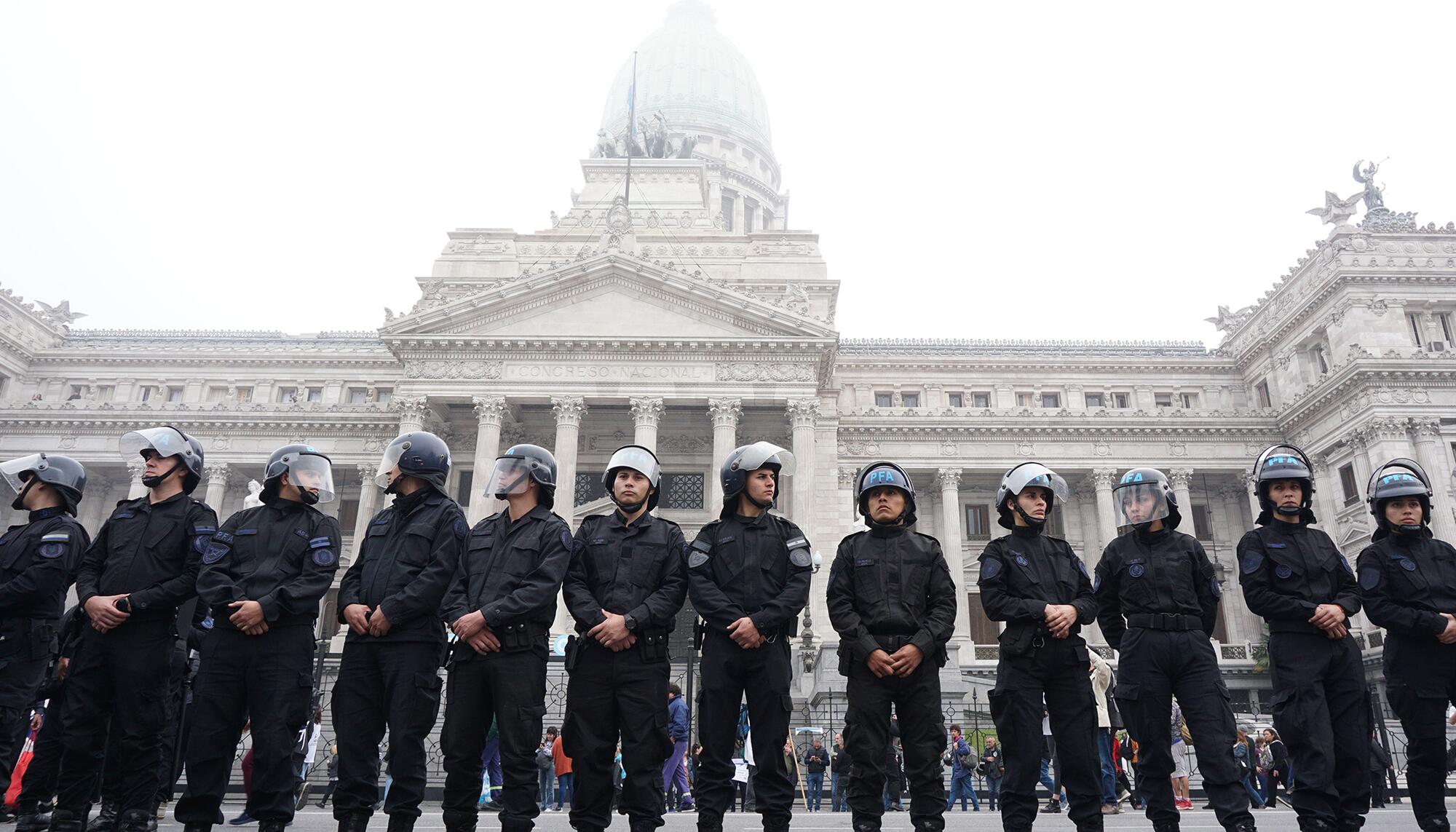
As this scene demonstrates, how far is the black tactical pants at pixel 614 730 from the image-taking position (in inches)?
267

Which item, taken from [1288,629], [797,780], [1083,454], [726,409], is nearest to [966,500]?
[1083,454]

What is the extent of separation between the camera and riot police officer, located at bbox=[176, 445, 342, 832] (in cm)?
670

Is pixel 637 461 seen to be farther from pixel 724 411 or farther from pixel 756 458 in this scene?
pixel 724 411

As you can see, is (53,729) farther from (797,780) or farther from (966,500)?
(966,500)

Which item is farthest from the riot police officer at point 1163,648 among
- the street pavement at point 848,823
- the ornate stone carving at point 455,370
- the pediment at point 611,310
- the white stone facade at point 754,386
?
the ornate stone carving at point 455,370

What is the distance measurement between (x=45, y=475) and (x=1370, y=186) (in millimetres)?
46334

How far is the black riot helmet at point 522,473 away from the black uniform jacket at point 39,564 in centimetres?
357


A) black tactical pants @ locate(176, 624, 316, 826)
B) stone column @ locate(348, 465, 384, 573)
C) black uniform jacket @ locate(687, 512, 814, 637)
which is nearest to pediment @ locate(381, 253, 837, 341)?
stone column @ locate(348, 465, 384, 573)

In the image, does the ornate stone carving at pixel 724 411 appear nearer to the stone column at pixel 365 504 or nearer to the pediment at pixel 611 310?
the pediment at pixel 611 310

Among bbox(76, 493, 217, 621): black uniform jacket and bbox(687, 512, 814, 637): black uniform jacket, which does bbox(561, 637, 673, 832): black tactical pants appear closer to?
bbox(687, 512, 814, 637): black uniform jacket

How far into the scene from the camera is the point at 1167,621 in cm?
715

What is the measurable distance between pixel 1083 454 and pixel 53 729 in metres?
Result: 38.7

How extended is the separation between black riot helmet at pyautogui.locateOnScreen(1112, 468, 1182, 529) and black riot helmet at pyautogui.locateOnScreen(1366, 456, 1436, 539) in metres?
1.57

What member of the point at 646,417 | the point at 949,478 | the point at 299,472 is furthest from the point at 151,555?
the point at 949,478
